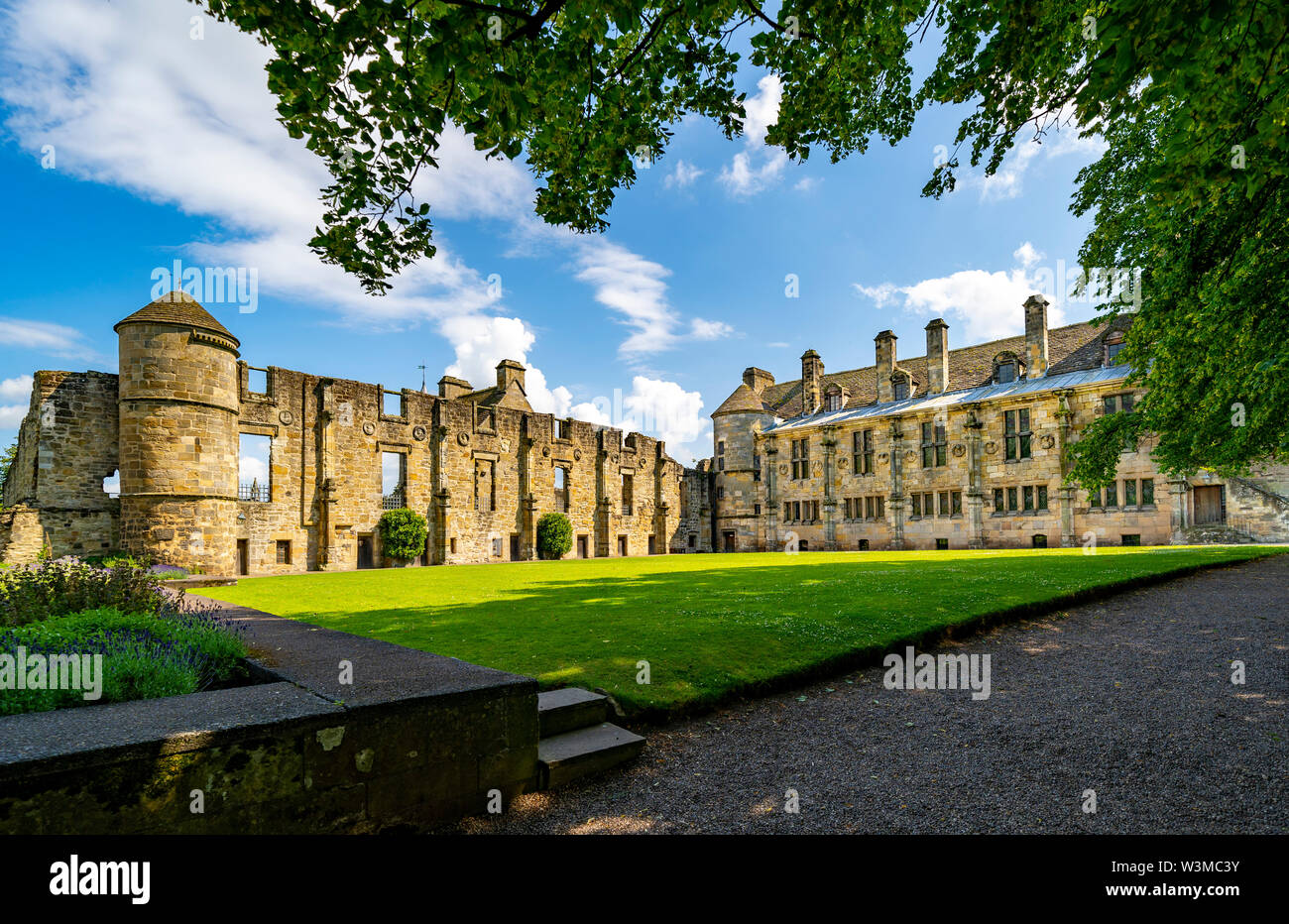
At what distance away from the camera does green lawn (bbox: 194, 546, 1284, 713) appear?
241 inches

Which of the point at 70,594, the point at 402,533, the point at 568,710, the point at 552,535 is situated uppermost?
the point at 70,594

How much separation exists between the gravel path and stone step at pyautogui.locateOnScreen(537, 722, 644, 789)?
0.32 feet

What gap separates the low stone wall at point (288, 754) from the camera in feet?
8.58

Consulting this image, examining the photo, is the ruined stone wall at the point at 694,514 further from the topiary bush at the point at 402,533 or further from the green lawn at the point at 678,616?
the green lawn at the point at 678,616

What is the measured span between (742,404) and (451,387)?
21.1 metres

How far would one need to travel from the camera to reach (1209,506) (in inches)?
1112

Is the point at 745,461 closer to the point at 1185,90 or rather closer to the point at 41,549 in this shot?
the point at 41,549

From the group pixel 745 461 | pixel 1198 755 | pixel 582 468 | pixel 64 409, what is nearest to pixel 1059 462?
pixel 745 461

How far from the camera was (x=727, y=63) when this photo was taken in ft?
21.7

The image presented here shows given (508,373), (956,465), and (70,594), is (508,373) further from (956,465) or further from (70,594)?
(70,594)

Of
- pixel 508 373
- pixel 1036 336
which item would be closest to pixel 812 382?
pixel 1036 336

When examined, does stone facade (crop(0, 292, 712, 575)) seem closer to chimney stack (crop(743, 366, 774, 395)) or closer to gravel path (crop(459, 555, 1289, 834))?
chimney stack (crop(743, 366, 774, 395))

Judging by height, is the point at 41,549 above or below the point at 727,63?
below
